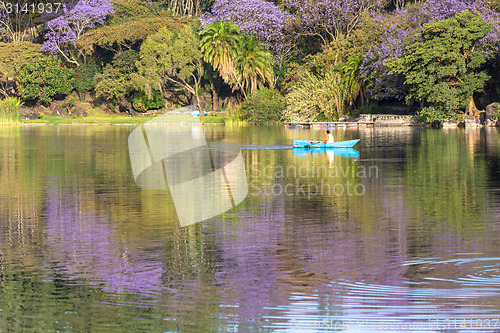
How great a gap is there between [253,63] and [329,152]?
36.4 m

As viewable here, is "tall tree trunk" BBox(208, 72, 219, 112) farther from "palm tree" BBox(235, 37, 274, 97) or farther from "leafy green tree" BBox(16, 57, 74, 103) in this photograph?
"leafy green tree" BBox(16, 57, 74, 103)

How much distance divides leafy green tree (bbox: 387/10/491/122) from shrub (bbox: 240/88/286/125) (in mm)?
14590

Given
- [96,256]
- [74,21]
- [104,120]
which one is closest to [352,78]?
[104,120]

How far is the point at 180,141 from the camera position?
144 feet

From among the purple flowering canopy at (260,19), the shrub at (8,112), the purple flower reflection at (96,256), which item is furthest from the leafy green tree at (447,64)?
the purple flower reflection at (96,256)

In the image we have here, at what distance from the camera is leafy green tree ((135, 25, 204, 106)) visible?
71062 millimetres

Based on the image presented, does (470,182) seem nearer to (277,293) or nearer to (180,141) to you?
(277,293)

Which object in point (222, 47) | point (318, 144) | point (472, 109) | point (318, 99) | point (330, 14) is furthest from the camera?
point (222, 47)

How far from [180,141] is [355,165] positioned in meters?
17.8

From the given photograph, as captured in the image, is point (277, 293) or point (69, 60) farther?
point (69, 60)

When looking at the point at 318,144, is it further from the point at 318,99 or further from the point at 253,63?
the point at 253,63

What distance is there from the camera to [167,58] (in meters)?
70.8

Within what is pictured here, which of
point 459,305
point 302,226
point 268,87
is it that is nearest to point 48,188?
point 302,226

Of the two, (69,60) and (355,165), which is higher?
(69,60)
